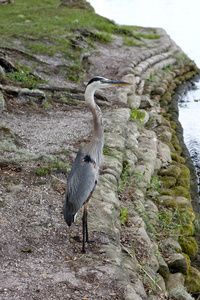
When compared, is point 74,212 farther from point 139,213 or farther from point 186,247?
point 186,247

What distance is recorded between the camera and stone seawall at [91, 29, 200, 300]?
171 inches

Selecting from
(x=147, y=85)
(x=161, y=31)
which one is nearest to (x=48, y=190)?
(x=147, y=85)

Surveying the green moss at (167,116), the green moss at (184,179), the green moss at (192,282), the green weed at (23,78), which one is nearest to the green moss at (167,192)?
the green moss at (184,179)

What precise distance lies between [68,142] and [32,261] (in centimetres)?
325

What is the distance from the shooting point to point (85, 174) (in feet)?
12.5

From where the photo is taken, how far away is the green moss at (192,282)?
5051mm

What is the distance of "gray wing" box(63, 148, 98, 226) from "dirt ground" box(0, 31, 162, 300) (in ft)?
1.41

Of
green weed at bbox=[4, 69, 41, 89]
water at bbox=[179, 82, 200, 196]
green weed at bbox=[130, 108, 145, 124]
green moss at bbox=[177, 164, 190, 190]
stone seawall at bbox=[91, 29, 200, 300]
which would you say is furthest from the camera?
water at bbox=[179, 82, 200, 196]

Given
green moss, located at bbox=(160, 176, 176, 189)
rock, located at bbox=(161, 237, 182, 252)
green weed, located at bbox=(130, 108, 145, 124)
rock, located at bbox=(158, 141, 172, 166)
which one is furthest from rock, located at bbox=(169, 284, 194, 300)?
green weed, located at bbox=(130, 108, 145, 124)

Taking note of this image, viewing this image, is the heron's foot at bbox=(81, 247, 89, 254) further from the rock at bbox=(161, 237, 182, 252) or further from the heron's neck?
the rock at bbox=(161, 237, 182, 252)

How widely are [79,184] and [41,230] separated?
2.29 feet

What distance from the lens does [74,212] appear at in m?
3.67

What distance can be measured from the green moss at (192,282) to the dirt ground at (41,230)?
1.72m

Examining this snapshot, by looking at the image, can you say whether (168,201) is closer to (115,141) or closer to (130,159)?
(130,159)
